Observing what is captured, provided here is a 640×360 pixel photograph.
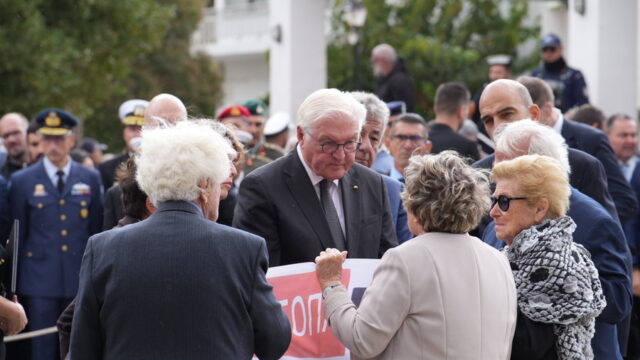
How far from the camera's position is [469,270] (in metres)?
4.79

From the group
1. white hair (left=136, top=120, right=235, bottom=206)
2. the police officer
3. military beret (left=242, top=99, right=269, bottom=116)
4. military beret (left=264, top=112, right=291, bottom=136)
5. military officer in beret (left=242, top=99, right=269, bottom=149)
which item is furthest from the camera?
the police officer

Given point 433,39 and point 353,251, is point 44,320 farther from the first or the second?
point 433,39

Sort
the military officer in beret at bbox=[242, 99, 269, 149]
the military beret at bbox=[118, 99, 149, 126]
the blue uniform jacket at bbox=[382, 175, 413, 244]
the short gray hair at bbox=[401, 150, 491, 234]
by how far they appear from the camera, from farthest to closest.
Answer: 1. the military officer in beret at bbox=[242, 99, 269, 149]
2. the military beret at bbox=[118, 99, 149, 126]
3. the blue uniform jacket at bbox=[382, 175, 413, 244]
4. the short gray hair at bbox=[401, 150, 491, 234]

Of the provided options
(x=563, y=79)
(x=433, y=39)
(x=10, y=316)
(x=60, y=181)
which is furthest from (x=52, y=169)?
(x=433, y=39)

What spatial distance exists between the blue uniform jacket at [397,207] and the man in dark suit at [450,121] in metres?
3.06

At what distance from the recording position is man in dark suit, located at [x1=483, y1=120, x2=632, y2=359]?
580cm

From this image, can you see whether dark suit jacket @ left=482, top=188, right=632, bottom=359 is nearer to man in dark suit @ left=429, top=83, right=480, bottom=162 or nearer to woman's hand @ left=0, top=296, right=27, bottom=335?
woman's hand @ left=0, top=296, right=27, bottom=335

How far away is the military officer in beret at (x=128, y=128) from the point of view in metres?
9.57

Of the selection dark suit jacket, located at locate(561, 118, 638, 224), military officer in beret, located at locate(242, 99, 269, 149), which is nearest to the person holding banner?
dark suit jacket, located at locate(561, 118, 638, 224)

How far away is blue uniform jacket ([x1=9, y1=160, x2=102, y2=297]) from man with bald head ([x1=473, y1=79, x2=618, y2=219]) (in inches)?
164

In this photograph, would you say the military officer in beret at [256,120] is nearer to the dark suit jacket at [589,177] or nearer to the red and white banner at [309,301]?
the dark suit jacket at [589,177]

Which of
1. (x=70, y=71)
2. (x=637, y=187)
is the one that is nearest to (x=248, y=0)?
(x=70, y=71)

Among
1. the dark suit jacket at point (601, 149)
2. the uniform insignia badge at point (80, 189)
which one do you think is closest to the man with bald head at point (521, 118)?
the dark suit jacket at point (601, 149)

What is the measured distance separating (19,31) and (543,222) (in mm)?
16555
